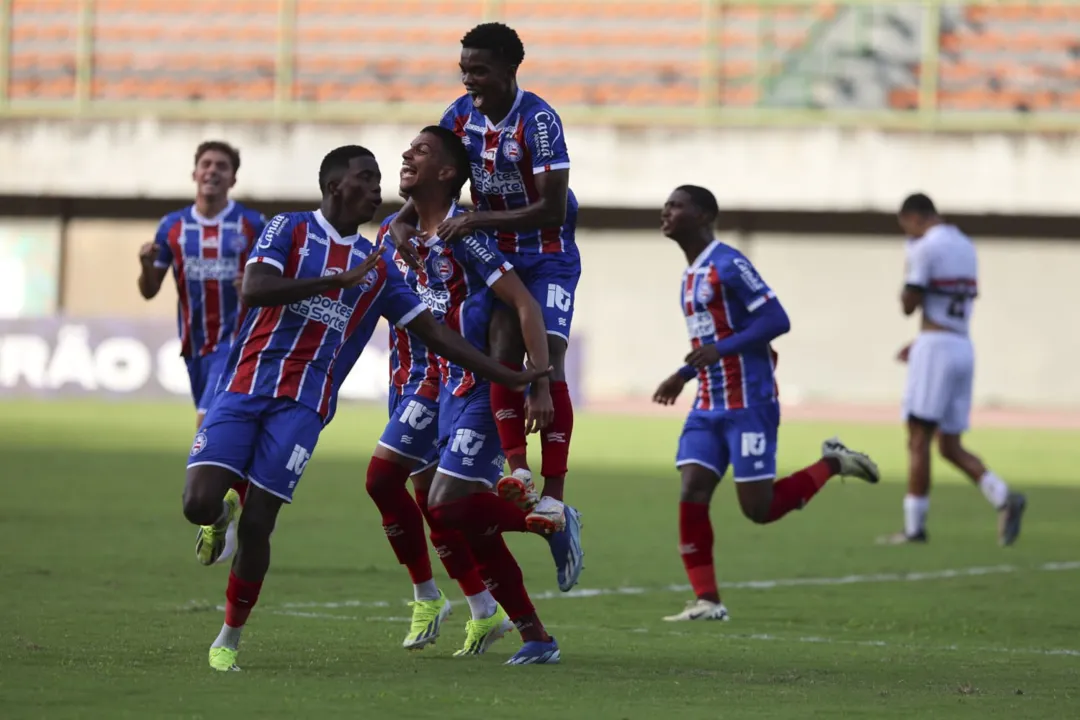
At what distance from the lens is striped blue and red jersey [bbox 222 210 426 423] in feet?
21.6

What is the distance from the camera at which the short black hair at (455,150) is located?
23.3 feet

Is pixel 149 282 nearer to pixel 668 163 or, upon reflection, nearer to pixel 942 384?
pixel 942 384

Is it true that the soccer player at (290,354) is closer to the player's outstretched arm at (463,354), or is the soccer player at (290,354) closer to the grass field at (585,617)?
the player's outstretched arm at (463,354)

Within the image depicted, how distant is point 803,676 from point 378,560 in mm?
4317

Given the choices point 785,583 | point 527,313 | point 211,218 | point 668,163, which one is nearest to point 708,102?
point 668,163

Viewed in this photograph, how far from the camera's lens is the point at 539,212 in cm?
712

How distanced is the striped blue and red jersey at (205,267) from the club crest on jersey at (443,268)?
12.3 ft

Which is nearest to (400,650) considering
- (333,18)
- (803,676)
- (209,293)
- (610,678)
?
(610,678)

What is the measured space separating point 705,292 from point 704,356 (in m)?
0.47

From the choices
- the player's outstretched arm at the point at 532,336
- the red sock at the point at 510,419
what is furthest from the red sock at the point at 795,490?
the player's outstretched arm at the point at 532,336

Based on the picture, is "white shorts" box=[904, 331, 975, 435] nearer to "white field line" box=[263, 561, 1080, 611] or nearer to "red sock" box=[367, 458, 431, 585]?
"white field line" box=[263, 561, 1080, 611]

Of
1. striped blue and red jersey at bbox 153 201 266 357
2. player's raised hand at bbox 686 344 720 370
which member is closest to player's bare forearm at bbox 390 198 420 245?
player's raised hand at bbox 686 344 720 370

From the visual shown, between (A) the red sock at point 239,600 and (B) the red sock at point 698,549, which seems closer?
(A) the red sock at point 239,600

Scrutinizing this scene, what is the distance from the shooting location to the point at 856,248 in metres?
30.1
